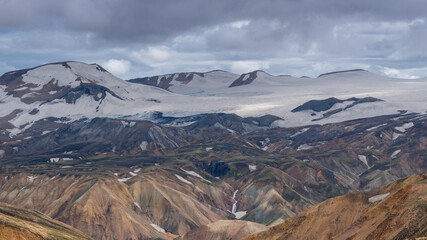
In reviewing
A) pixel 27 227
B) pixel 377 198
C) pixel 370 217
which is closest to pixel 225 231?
pixel 377 198

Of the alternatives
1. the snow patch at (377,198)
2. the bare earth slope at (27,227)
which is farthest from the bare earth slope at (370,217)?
the bare earth slope at (27,227)

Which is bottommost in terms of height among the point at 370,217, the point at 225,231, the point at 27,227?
the point at 225,231

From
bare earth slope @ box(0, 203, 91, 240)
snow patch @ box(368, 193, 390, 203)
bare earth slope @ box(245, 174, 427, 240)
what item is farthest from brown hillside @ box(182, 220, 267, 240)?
snow patch @ box(368, 193, 390, 203)

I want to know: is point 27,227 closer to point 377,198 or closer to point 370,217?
point 370,217

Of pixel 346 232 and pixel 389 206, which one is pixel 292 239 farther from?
pixel 389 206

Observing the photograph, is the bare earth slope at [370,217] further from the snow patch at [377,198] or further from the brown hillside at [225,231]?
the brown hillside at [225,231]

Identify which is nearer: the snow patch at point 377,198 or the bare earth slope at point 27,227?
the snow patch at point 377,198

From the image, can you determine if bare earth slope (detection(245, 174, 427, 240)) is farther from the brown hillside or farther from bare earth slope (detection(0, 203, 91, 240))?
the brown hillside
